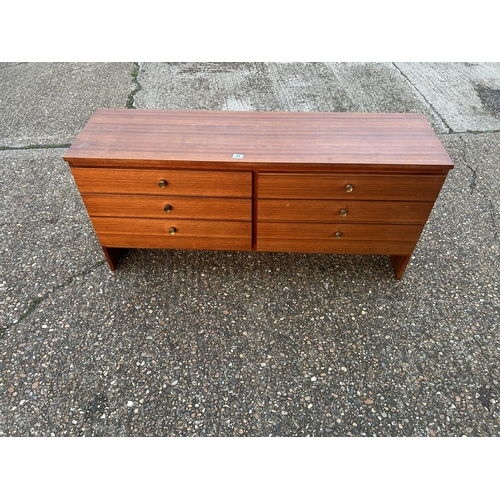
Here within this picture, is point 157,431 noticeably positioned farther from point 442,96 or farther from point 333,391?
point 442,96

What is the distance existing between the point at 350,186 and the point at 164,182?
0.98 m

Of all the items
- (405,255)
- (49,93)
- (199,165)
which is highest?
(199,165)

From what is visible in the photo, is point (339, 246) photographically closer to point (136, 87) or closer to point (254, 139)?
point (254, 139)

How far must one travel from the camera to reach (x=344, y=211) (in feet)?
6.63

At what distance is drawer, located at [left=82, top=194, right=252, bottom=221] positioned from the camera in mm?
2002

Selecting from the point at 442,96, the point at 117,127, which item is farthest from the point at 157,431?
the point at 442,96

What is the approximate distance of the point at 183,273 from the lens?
2391 mm

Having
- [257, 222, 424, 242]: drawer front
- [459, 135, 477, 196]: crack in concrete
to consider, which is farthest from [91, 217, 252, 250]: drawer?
[459, 135, 477, 196]: crack in concrete

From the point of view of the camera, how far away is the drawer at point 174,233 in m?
2.12

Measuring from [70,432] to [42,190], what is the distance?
2.02 m

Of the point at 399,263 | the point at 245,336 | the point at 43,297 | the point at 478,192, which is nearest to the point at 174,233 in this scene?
the point at 245,336

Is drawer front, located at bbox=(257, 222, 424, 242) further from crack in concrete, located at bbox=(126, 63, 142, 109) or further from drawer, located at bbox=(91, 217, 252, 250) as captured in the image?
crack in concrete, located at bbox=(126, 63, 142, 109)

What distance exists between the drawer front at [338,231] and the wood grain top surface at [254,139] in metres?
0.41

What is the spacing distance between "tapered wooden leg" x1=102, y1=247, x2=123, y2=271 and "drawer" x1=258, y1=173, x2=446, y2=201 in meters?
1.06
